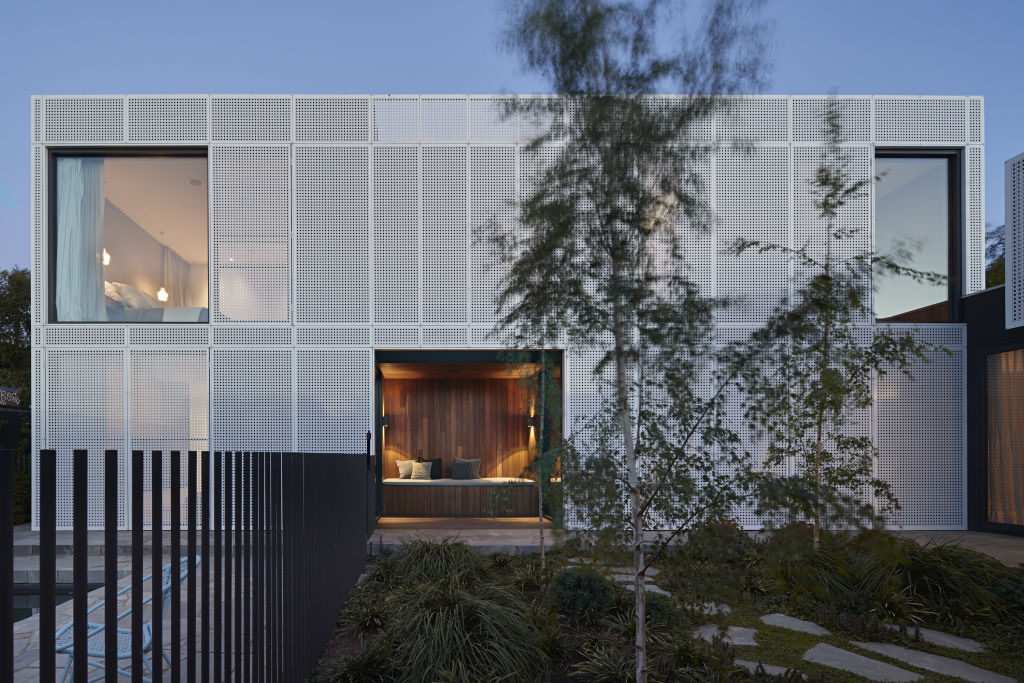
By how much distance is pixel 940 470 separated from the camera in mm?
8516

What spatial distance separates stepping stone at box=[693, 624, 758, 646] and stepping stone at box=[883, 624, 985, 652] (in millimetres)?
1082

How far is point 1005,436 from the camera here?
8.15 m

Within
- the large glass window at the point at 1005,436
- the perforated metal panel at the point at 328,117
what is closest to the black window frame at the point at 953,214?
the large glass window at the point at 1005,436

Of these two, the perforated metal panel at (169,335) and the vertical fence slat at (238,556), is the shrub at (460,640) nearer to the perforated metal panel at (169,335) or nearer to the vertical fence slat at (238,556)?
the vertical fence slat at (238,556)

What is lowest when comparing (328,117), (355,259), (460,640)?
(460,640)

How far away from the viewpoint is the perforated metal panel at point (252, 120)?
8656 millimetres

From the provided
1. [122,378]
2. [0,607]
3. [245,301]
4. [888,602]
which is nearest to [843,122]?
[888,602]

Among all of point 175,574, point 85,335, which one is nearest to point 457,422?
point 85,335

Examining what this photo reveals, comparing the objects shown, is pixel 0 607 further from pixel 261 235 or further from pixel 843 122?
pixel 843 122

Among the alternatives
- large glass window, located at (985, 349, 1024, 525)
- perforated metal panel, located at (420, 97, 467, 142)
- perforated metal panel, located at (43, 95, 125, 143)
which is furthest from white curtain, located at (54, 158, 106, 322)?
large glass window, located at (985, 349, 1024, 525)

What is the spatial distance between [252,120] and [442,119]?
9.36 ft

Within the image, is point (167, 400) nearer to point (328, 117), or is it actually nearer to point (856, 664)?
point (328, 117)

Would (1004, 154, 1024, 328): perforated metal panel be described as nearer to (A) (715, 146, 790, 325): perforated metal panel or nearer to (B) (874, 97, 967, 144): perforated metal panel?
(B) (874, 97, 967, 144): perforated metal panel

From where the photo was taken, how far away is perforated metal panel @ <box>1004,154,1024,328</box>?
727cm
